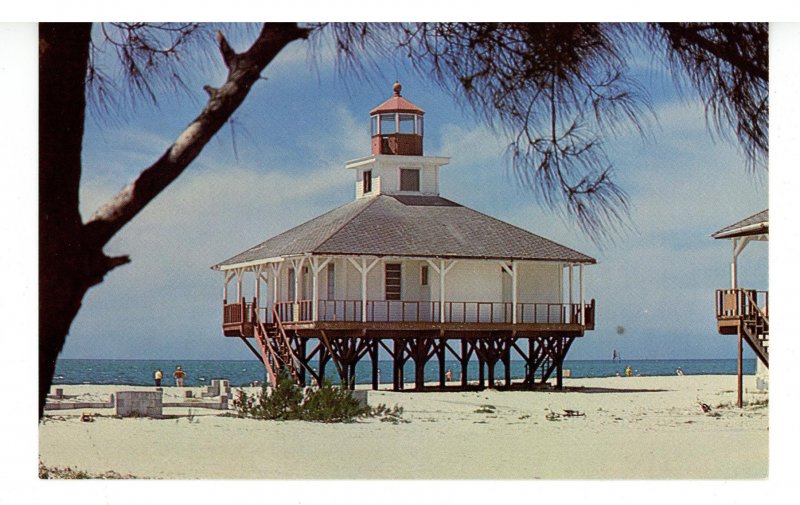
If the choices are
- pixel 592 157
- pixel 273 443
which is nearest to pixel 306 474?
pixel 273 443

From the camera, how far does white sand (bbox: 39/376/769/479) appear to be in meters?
18.9

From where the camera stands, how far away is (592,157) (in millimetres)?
14000

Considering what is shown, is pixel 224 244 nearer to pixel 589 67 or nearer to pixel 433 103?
pixel 433 103

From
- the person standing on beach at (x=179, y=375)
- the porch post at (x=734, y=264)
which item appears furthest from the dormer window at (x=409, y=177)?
the porch post at (x=734, y=264)

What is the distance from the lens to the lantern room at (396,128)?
29.5 m

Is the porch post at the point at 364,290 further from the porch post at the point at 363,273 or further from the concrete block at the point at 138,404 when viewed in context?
the concrete block at the point at 138,404

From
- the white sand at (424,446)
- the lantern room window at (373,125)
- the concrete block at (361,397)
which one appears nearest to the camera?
the white sand at (424,446)

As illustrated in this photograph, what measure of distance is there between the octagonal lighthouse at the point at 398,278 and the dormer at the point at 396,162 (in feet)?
0.09

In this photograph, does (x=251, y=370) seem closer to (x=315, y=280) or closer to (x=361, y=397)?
(x=315, y=280)

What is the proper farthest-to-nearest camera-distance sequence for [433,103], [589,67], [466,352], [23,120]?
[466,352] → [433,103] → [23,120] → [589,67]

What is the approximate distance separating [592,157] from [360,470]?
6.91m

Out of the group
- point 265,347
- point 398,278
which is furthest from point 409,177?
point 265,347

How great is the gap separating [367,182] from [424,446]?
1134cm
